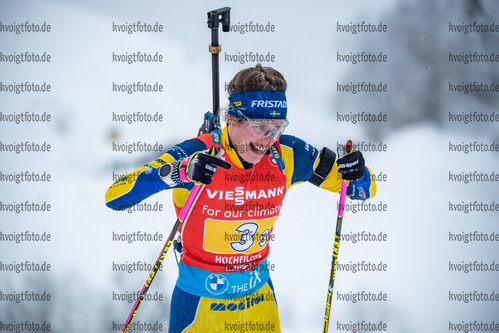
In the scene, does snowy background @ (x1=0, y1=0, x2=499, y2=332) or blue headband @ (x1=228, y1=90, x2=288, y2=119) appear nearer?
blue headband @ (x1=228, y1=90, x2=288, y2=119)

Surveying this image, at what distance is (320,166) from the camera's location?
2.29 meters

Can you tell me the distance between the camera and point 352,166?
7.13 ft

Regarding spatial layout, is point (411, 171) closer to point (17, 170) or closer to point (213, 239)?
point (213, 239)

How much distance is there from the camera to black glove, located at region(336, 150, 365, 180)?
2174 millimetres

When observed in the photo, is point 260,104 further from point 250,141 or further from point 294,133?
point 294,133

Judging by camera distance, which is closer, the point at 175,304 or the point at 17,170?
the point at 175,304

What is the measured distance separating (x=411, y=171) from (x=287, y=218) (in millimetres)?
1507

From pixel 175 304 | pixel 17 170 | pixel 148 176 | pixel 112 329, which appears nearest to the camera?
pixel 148 176

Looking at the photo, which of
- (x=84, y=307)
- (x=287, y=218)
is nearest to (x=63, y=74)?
(x=84, y=307)

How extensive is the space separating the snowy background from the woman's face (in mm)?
2532

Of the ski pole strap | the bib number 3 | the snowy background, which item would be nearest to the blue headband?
the ski pole strap

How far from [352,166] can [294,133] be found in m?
2.52

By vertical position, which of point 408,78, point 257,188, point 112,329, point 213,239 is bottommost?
point 112,329

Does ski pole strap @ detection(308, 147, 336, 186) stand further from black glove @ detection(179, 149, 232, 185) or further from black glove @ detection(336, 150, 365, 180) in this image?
black glove @ detection(179, 149, 232, 185)
